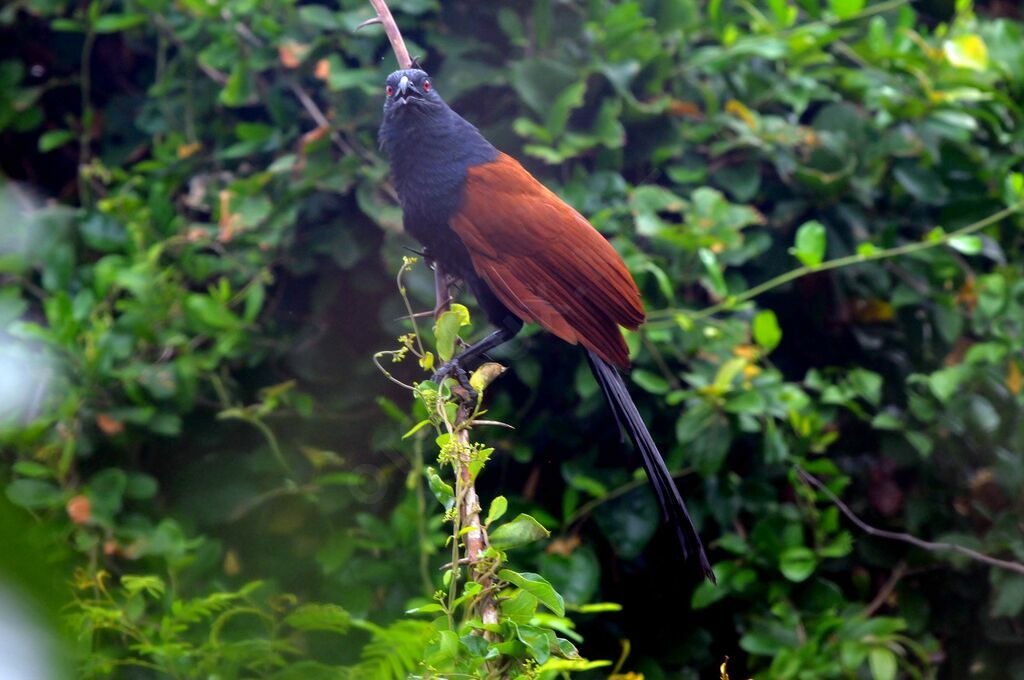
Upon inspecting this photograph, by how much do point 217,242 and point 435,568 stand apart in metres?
0.76

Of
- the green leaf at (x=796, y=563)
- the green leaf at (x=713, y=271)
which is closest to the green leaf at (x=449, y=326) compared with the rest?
the green leaf at (x=713, y=271)

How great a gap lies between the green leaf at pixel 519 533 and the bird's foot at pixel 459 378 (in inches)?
4.9

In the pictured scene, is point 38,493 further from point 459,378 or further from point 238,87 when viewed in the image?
point 459,378

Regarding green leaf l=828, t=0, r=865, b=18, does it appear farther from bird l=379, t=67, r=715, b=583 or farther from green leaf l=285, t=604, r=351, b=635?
green leaf l=285, t=604, r=351, b=635

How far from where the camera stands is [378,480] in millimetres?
1761

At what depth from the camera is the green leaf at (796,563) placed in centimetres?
163

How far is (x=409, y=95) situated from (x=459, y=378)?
0.25 metres

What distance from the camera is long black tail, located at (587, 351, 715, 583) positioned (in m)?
0.81

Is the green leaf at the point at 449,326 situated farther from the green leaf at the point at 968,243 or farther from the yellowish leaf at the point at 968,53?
the yellowish leaf at the point at 968,53

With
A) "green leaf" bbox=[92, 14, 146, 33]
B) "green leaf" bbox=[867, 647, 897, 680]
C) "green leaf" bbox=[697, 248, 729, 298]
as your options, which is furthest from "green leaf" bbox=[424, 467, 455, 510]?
"green leaf" bbox=[92, 14, 146, 33]

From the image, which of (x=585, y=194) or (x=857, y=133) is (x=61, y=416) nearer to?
(x=585, y=194)

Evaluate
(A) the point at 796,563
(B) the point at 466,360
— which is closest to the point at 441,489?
(B) the point at 466,360

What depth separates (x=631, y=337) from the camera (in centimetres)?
156

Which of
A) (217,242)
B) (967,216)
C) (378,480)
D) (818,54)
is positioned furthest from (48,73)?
(967,216)
